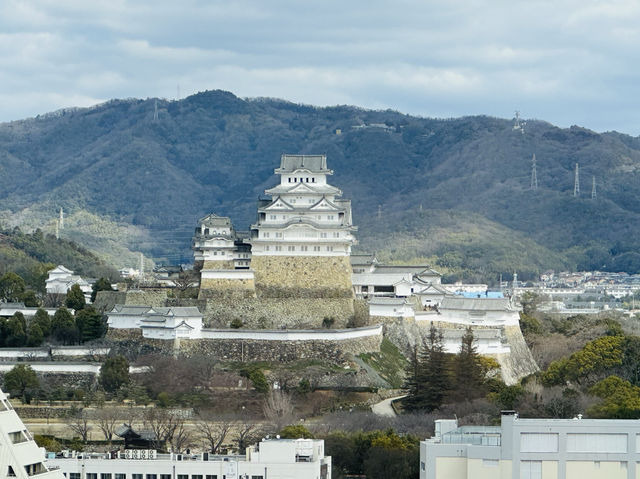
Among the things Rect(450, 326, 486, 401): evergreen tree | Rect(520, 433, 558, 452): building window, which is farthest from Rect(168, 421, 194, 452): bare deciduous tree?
Rect(520, 433, 558, 452): building window

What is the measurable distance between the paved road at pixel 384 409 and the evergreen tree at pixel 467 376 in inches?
90.0

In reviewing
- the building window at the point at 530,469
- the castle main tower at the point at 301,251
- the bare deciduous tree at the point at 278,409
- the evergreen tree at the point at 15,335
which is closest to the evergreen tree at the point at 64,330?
the evergreen tree at the point at 15,335

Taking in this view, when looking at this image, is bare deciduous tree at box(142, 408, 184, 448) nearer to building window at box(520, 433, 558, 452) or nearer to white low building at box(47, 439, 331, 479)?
white low building at box(47, 439, 331, 479)

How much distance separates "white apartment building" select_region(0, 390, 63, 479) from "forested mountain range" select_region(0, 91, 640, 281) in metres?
92.5

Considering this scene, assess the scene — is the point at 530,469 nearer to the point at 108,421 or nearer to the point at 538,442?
the point at 538,442

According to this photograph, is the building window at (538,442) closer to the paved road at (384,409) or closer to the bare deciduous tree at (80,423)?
the bare deciduous tree at (80,423)

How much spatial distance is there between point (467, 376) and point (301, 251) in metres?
10.6

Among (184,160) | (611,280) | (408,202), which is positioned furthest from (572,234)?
(184,160)

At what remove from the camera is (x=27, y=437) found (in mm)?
32031

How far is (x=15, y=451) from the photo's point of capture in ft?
103

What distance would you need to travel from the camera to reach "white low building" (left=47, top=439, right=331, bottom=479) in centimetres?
4269

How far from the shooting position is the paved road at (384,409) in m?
58.9

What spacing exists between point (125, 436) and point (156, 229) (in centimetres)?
11568

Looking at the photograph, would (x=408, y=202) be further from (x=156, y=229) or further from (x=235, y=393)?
(x=235, y=393)
